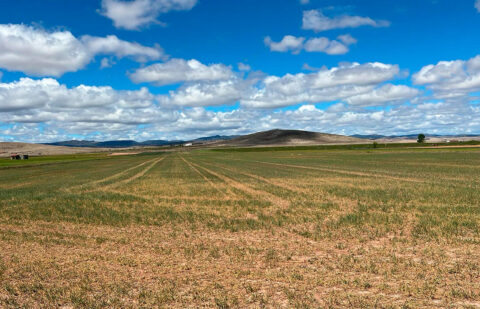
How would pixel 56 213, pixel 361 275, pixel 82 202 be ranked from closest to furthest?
1. pixel 361 275
2. pixel 56 213
3. pixel 82 202

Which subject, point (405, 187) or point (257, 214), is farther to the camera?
point (405, 187)

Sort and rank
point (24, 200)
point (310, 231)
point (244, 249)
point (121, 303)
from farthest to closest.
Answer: point (24, 200) < point (310, 231) < point (244, 249) < point (121, 303)

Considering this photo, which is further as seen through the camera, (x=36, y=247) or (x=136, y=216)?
(x=136, y=216)

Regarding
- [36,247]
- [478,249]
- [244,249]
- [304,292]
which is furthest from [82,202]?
[478,249]

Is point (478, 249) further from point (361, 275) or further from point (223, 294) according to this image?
point (223, 294)

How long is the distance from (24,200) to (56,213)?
780 centimetres

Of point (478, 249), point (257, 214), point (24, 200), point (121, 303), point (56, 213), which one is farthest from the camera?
point (24, 200)

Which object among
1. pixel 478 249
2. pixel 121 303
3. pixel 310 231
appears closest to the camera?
pixel 121 303

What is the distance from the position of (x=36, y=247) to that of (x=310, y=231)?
35.3ft

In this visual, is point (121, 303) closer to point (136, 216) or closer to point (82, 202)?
point (136, 216)

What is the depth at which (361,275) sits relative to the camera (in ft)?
31.1

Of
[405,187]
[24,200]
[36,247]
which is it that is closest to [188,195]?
[24,200]

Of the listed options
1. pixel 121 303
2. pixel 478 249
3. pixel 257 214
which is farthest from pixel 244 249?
pixel 478 249

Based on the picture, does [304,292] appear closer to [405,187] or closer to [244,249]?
[244,249]
